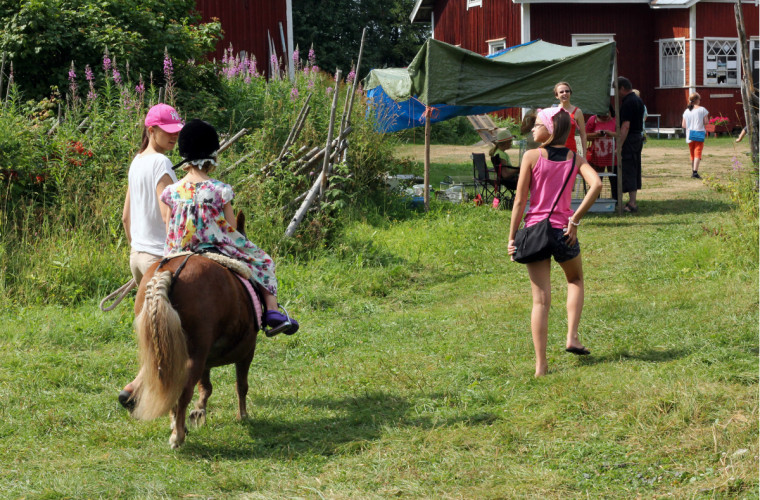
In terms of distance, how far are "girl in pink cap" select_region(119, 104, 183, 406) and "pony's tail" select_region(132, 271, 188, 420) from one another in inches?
35.8

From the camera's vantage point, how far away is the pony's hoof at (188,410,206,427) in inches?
211

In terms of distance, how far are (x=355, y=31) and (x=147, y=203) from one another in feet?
139

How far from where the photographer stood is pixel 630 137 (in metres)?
14.3

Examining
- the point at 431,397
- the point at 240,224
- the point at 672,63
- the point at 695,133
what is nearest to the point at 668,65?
the point at 672,63

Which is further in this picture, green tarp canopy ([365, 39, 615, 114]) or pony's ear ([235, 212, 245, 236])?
green tarp canopy ([365, 39, 615, 114])

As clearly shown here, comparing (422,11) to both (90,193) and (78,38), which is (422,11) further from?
(90,193)

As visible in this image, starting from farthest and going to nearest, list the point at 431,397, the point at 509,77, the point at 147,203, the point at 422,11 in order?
the point at 422,11 → the point at 509,77 → the point at 431,397 → the point at 147,203

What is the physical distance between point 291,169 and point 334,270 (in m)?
2.54

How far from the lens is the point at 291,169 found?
1192 centimetres

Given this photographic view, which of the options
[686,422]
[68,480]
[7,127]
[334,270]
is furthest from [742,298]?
[7,127]

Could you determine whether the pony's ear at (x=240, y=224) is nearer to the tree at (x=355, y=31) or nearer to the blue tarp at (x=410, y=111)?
the blue tarp at (x=410, y=111)

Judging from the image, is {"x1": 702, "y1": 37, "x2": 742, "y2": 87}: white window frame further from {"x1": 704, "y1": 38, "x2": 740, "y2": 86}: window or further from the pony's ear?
the pony's ear

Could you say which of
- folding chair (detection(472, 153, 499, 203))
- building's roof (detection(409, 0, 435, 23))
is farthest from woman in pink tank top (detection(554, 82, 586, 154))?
building's roof (detection(409, 0, 435, 23))

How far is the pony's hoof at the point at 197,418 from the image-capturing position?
5355 millimetres
